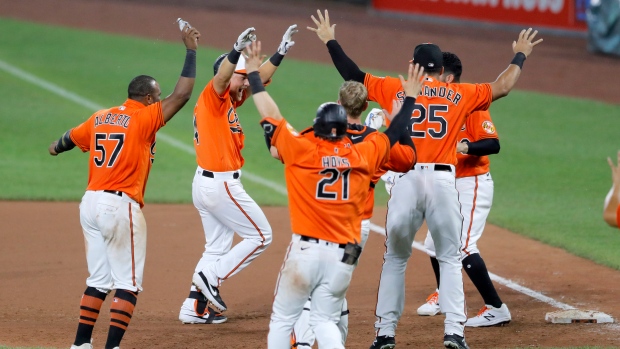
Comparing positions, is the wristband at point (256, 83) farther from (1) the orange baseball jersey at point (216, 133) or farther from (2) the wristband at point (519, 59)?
(2) the wristband at point (519, 59)

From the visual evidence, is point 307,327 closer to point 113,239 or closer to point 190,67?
point 113,239

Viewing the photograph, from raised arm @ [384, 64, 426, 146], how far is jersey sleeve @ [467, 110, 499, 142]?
1482 millimetres

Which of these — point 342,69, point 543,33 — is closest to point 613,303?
point 342,69

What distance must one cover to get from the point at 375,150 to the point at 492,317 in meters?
2.44

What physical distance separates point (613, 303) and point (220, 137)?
373 centimetres

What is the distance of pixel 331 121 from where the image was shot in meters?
5.87

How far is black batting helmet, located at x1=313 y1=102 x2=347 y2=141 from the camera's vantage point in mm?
5871

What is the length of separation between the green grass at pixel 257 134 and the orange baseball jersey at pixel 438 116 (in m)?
3.60

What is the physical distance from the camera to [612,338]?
7.35 metres

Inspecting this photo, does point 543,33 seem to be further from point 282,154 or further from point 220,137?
point 282,154

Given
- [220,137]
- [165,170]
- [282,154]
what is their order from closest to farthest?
[282,154]
[220,137]
[165,170]

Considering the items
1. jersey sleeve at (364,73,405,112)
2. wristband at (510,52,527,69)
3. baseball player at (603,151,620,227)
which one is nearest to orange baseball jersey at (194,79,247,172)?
jersey sleeve at (364,73,405,112)

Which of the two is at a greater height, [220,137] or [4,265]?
[220,137]

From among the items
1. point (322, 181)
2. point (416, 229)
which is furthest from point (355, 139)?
point (416, 229)
